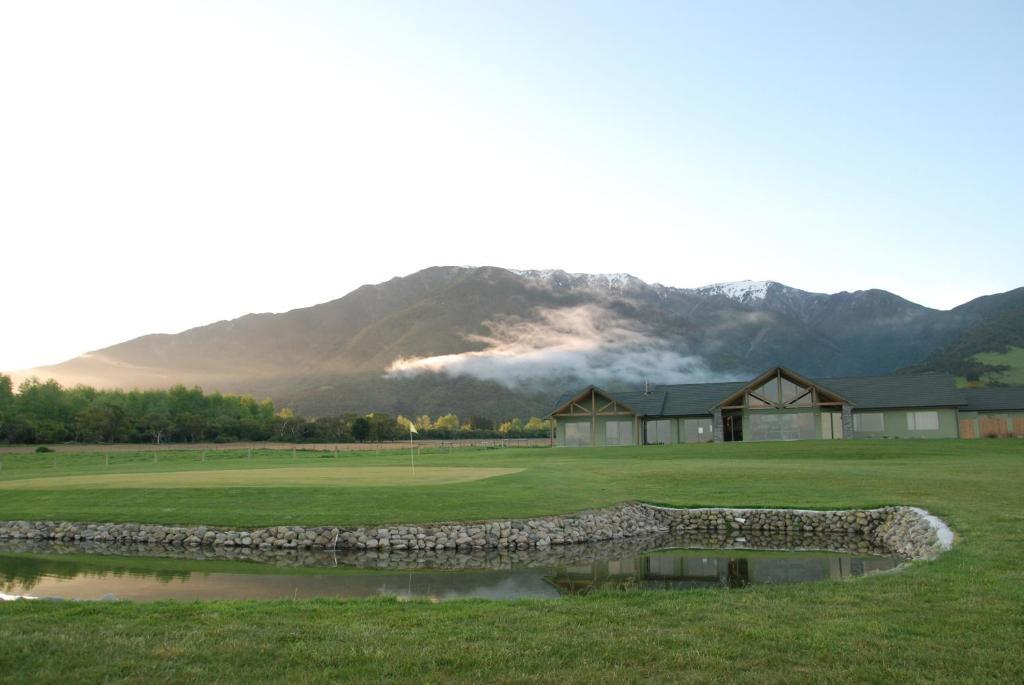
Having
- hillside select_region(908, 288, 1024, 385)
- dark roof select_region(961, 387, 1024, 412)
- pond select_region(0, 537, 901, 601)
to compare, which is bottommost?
pond select_region(0, 537, 901, 601)

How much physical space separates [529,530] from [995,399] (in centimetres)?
5076

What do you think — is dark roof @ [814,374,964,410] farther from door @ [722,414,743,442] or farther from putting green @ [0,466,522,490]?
putting green @ [0,466,522,490]

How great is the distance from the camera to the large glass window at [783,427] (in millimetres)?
53844

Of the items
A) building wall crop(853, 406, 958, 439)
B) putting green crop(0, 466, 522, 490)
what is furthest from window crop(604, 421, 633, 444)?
putting green crop(0, 466, 522, 490)

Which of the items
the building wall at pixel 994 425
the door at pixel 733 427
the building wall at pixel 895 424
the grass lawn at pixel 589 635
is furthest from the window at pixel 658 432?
the grass lawn at pixel 589 635

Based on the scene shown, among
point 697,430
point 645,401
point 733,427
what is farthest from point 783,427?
point 645,401

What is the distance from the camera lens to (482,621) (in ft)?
29.0

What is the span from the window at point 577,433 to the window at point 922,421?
78.0 feet

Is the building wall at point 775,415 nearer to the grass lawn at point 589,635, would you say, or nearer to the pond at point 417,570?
the pond at point 417,570

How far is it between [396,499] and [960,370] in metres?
149

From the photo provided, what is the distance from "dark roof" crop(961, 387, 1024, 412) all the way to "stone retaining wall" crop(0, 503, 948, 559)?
4090cm

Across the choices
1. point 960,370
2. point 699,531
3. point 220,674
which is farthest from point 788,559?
point 960,370

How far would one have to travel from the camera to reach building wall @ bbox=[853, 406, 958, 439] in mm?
52562

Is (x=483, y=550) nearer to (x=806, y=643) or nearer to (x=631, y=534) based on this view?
(x=631, y=534)
